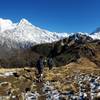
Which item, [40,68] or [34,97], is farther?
[40,68]

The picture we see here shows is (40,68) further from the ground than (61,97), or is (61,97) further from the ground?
(40,68)

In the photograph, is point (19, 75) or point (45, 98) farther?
point (19, 75)

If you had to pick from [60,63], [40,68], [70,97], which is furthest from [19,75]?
[60,63]

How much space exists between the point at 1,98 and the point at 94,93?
52.2 feet

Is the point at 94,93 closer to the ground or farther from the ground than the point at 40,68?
closer to the ground

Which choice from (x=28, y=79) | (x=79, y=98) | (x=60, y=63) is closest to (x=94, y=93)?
(x=79, y=98)

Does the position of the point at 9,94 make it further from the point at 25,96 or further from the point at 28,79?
the point at 28,79

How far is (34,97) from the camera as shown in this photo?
49.3 m

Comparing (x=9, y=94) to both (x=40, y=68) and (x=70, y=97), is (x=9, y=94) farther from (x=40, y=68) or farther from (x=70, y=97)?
(x=40, y=68)

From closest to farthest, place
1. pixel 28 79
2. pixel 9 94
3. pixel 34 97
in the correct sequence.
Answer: pixel 34 97
pixel 9 94
pixel 28 79

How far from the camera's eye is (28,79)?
279 feet

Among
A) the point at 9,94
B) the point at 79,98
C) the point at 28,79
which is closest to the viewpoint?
the point at 79,98

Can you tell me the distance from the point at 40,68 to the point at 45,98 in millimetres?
43011

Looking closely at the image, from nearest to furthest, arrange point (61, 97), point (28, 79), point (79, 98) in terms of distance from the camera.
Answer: point (79, 98), point (61, 97), point (28, 79)
